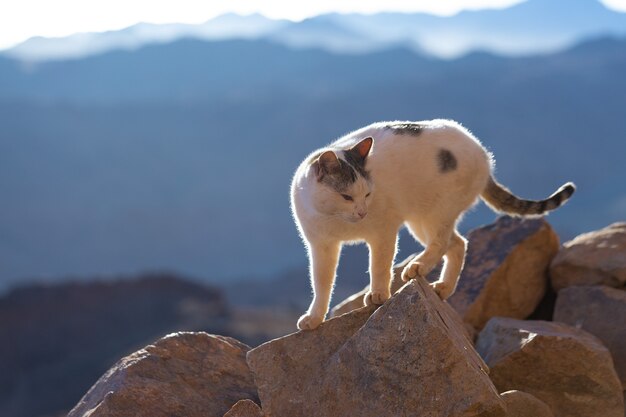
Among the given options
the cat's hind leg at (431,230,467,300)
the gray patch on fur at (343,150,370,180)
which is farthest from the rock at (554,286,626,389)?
the gray patch on fur at (343,150,370,180)

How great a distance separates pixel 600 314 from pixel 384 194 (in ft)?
7.42

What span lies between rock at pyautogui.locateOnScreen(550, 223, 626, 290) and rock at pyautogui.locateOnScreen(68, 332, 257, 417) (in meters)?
2.95

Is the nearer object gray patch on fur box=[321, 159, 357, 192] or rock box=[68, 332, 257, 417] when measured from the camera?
gray patch on fur box=[321, 159, 357, 192]

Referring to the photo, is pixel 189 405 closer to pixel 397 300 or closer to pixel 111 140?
pixel 397 300

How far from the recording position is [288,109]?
6219 cm

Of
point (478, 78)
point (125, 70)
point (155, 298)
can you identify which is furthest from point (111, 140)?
point (155, 298)

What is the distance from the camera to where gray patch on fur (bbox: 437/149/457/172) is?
5.05 metres

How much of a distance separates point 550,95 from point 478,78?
21.1 feet

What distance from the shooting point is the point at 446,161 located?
5.07 m

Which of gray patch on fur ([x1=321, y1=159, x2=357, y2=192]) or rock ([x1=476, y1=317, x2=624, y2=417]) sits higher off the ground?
gray patch on fur ([x1=321, y1=159, x2=357, y2=192])

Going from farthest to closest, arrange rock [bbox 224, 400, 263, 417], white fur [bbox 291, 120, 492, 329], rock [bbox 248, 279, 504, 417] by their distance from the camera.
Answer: white fur [bbox 291, 120, 492, 329], rock [bbox 224, 400, 263, 417], rock [bbox 248, 279, 504, 417]

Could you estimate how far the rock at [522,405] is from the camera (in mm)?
4383

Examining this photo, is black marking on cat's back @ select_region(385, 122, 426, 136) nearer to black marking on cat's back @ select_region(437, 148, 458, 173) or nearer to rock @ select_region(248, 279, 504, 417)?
black marking on cat's back @ select_region(437, 148, 458, 173)

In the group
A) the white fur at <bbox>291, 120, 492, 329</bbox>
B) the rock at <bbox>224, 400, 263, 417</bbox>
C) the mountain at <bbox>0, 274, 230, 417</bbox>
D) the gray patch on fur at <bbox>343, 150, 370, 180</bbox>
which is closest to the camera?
the rock at <bbox>224, 400, 263, 417</bbox>
